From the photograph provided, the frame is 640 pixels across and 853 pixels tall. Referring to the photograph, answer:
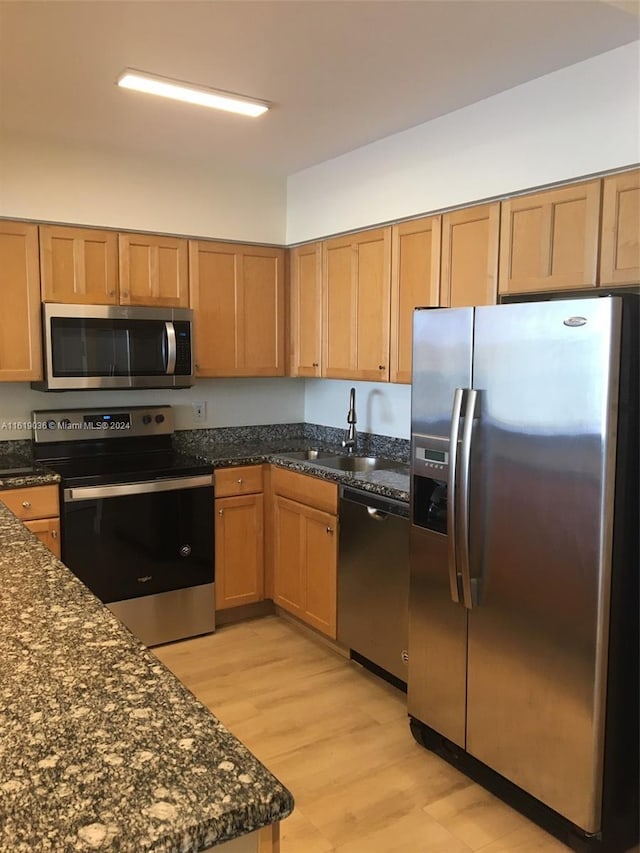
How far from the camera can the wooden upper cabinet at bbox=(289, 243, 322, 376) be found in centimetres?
387

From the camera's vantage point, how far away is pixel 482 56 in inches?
91.9

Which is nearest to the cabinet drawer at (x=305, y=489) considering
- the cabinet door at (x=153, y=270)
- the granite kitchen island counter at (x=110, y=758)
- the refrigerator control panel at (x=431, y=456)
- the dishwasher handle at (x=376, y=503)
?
the dishwasher handle at (x=376, y=503)

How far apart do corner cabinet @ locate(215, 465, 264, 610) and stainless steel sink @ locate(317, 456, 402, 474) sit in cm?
39

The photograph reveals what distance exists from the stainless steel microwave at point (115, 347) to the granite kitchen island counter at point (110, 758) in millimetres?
2207

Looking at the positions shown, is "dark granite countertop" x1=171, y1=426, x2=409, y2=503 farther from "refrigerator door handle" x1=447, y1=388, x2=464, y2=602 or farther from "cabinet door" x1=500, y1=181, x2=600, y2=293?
"cabinet door" x1=500, y1=181, x2=600, y2=293

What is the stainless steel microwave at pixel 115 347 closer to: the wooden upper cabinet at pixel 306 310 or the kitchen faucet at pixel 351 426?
the wooden upper cabinet at pixel 306 310

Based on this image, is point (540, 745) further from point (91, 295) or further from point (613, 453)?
point (91, 295)

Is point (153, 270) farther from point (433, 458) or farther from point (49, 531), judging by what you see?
point (433, 458)

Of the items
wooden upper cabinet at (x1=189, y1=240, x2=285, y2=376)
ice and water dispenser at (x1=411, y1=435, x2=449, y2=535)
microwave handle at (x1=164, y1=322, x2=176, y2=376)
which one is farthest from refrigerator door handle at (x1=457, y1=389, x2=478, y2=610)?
wooden upper cabinet at (x1=189, y1=240, x2=285, y2=376)

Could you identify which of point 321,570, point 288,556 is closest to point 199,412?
point 288,556

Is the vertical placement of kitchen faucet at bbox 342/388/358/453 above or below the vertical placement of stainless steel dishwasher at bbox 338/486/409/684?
above

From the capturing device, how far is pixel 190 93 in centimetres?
263

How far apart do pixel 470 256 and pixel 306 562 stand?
5.66 feet

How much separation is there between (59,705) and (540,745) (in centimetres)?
164
